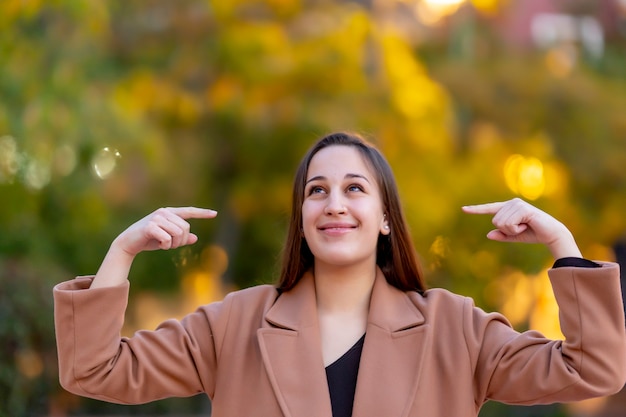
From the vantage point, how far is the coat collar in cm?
275

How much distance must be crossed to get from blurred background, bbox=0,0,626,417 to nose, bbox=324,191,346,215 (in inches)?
135

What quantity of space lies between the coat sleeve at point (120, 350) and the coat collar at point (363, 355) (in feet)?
0.65

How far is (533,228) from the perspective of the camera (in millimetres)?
2732

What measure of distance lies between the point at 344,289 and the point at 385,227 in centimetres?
25

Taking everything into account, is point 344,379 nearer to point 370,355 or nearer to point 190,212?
point 370,355

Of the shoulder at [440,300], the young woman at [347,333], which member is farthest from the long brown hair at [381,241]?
the shoulder at [440,300]

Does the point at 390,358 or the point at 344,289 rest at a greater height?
the point at 344,289

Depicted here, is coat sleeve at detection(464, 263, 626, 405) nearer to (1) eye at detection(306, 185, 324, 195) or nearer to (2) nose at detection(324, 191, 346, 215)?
(2) nose at detection(324, 191, 346, 215)

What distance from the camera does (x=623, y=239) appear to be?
1794cm

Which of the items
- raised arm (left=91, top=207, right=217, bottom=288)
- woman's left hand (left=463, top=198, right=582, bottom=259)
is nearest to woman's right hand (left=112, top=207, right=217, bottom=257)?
raised arm (left=91, top=207, right=217, bottom=288)

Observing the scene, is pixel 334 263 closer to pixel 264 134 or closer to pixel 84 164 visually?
pixel 84 164

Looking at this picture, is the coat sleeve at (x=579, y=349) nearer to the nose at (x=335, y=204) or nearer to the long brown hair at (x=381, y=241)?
the long brown hair at (x=381, y=241)

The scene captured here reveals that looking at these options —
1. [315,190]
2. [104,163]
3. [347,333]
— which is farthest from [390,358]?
[104,163]

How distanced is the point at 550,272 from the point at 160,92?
25.0 feet
